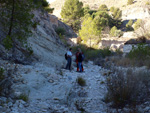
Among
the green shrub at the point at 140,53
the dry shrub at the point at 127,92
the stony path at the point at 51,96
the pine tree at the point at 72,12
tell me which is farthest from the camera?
the pine tree at the point at 72,12

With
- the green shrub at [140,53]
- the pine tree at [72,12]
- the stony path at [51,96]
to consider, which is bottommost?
the stony path at [51,96]

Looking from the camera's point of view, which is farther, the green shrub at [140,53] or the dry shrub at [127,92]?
the green shrub at [140,53]

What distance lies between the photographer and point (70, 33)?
4094 centimetres

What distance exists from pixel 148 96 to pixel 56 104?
→ 92.4 inches

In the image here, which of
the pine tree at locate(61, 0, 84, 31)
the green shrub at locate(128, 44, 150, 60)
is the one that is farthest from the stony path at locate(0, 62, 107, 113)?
the pine tree at locate(61, 0, 84, 31)

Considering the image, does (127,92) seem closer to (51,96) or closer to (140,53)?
(51,96)

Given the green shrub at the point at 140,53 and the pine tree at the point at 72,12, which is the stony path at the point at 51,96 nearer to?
the green shrub at the point at 140,53

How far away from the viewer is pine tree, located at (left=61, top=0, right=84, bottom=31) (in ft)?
143

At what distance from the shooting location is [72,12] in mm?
44406

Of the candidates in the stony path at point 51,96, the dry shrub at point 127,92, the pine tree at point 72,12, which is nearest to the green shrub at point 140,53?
the stony path at point 51,96

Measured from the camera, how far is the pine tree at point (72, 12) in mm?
43725

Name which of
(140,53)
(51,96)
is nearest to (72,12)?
(140,53)

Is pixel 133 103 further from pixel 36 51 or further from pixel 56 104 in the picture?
pixel 36 51

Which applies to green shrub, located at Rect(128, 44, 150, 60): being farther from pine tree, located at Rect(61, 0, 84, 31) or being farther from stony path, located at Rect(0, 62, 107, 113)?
pine tree, located at Rect(61, 0, 84, 31)
